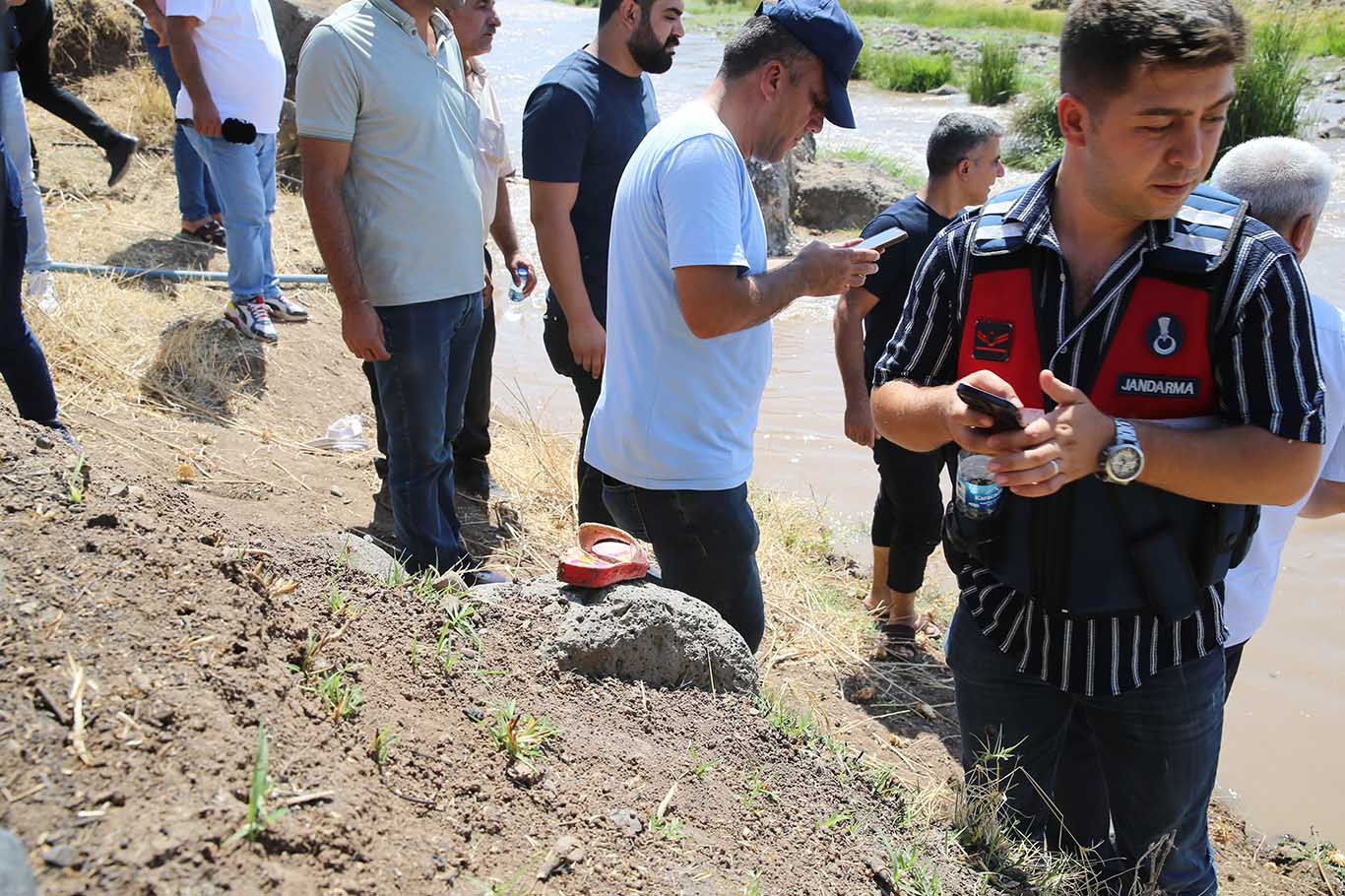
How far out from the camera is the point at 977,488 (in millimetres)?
2068

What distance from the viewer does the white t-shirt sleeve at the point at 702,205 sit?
2600 mm

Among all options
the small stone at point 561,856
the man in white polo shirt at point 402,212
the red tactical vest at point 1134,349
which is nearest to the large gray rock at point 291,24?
the man in white polo shirt at point 402,212

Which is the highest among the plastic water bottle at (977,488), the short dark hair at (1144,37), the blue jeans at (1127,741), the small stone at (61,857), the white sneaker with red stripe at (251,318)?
the short dark hair at (1144,37)

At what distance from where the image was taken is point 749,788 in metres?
2.22

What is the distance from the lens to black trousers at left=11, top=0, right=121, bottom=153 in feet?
18.0

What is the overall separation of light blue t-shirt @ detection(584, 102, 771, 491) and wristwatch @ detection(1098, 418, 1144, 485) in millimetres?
1037

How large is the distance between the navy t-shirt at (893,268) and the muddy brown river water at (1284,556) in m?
1.88

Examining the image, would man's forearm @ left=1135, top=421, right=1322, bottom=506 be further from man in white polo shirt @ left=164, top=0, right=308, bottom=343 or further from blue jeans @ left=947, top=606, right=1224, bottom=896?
man in white polo shirt @ left=164, top=0, right=308, bottom=343

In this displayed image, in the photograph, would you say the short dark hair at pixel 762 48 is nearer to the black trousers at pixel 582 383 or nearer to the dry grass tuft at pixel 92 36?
the black trousers at pixel 582 383

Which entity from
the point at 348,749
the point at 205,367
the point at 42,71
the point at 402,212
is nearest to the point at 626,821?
the point at 348,749

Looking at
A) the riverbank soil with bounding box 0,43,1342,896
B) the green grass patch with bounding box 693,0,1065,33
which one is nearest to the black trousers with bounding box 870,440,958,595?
the riverbank soil with bounding box 0,43,1342,896

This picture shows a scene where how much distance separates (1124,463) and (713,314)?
3.54ft

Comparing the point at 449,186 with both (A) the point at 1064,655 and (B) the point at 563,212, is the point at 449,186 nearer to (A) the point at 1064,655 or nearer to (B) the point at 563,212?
(B) the point at 563,212

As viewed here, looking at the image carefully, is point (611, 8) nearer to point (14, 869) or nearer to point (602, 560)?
point (602, 560)
